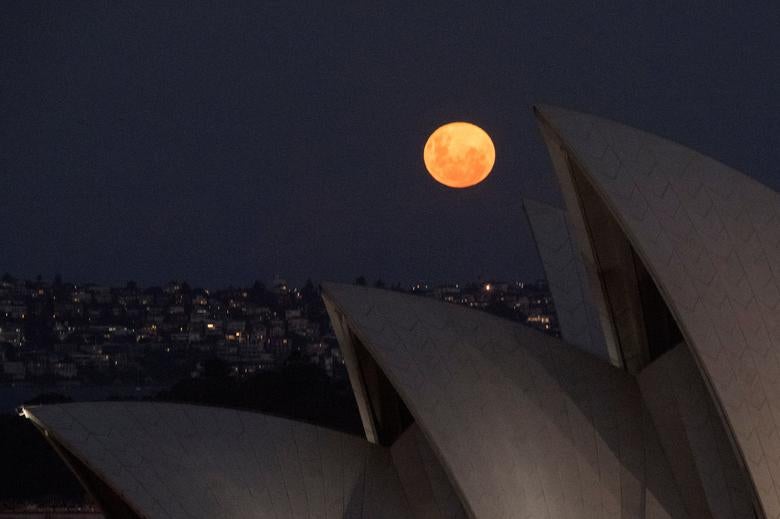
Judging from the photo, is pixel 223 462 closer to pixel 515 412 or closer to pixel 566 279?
pixel 515 412

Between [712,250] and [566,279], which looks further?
[566,279]

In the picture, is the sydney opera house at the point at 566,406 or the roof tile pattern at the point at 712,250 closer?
the roof tile pattern at the point at 712,250

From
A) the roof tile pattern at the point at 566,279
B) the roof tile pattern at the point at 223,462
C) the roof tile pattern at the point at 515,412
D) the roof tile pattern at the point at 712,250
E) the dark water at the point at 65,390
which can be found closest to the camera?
Answer: the roof tile pattern at the point at 712,250

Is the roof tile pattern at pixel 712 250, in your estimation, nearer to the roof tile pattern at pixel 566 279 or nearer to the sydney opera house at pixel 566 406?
the sydney opera house at pixel 566 406

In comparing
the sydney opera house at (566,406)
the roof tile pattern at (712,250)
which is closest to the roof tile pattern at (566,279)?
the sydney opera house at (566,406)

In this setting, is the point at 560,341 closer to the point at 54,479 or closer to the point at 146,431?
the point at 146,431

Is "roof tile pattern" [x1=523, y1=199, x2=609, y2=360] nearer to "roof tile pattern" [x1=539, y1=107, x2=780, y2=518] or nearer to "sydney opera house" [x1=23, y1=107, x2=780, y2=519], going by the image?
"sydney opera house" [x1=23, y1=107, x2=780, y2=519]

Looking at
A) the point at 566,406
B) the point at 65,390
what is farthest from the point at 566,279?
the point at 65,390
